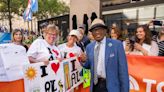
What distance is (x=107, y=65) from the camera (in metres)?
4.33

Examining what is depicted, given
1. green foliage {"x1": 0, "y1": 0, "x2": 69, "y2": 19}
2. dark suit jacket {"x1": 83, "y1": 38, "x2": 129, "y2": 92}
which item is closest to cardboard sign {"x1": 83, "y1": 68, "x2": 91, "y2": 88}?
dark suit jacket {"x1": 83, "y1": 38, "x2": 129, "y2": 92}

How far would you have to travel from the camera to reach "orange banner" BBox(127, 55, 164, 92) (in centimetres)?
574

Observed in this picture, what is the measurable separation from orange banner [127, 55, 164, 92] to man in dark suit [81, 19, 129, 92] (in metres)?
1.49

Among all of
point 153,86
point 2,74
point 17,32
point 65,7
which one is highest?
point 65,7

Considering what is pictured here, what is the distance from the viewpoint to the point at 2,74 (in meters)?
4.20

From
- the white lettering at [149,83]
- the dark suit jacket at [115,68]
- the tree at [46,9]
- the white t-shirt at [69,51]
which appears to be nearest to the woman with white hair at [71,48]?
the white t-shirt at [69,51]

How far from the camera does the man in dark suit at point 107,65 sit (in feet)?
14.3

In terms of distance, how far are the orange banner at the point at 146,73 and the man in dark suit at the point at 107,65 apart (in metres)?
1.49

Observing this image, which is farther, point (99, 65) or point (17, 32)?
point (17, 32)

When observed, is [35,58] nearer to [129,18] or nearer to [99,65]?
[99,65]

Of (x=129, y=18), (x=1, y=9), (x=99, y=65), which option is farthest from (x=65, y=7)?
(x=99, y=65)

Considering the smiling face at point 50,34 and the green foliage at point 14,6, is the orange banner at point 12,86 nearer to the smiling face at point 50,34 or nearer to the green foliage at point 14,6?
the smiling face at point 50,34

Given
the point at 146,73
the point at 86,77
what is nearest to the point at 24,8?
the point at 86,77

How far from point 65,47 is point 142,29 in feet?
5.06
